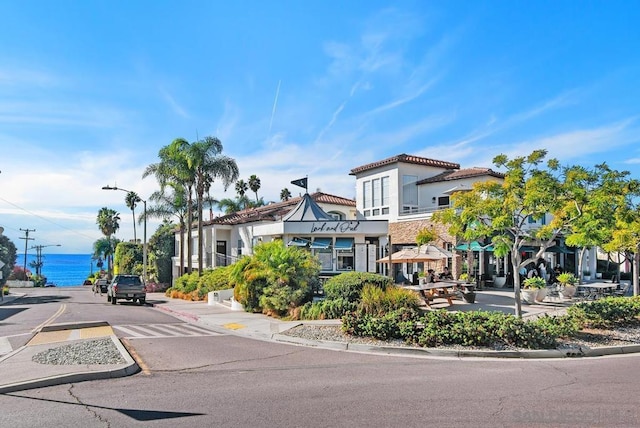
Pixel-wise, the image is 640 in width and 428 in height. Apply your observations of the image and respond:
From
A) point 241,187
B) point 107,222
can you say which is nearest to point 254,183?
point 241,187

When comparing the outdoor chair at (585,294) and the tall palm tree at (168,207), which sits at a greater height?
the tall palm tree at (168,207)

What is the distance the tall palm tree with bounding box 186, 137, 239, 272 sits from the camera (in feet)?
115

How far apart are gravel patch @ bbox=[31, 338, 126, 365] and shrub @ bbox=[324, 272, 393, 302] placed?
7.59 meters

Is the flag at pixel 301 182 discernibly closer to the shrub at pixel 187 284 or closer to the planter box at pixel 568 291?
the shrub at pixel 187 284

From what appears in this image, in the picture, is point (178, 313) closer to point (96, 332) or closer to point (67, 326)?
point (67, 326)

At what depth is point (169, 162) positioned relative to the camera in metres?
36.0

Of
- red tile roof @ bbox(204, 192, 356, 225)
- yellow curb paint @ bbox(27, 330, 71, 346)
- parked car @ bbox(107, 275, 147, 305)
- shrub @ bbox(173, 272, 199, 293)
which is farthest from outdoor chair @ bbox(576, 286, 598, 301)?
parked car @ bbox(107, 275, 147, 305)

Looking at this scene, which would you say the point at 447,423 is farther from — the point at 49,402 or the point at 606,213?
the point at 606,213

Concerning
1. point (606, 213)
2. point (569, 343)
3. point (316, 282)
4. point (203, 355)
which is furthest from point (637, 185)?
point (203, 355)

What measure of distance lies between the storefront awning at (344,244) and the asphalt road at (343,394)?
16.9 m

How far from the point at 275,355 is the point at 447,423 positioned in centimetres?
564

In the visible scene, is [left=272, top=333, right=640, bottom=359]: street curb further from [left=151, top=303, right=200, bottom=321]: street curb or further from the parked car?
the parked car

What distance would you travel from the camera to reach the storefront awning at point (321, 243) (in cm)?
2764

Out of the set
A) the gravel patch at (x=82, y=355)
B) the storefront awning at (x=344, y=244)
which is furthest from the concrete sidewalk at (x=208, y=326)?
the storefront awning at (x=344, y=244)
